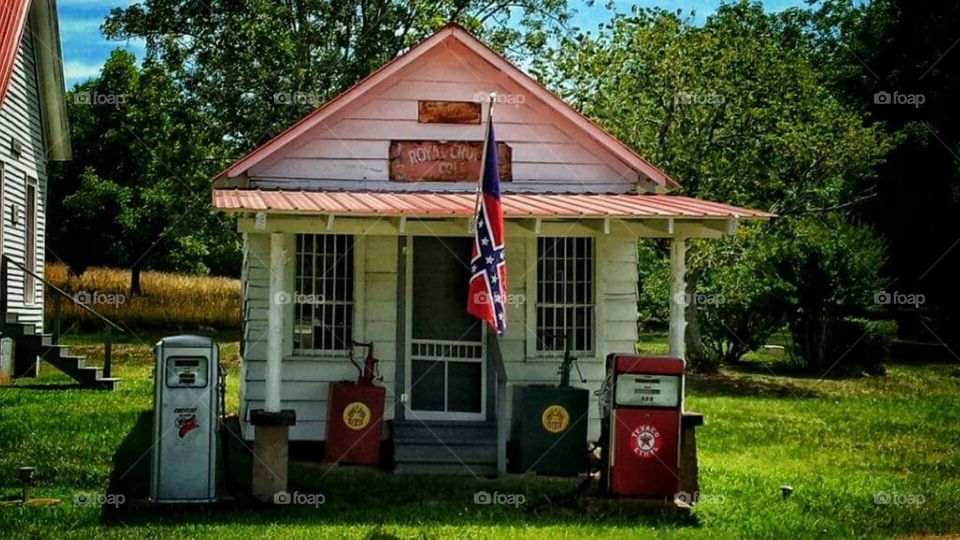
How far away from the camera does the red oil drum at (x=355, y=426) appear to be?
12.4m

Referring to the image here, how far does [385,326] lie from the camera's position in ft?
43.1

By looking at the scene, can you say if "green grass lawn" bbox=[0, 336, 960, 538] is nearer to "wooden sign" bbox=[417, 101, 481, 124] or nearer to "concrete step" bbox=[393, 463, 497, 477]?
A: "concrete step" bbox=[393, 463, 497, 477]

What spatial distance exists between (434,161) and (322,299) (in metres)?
2.22

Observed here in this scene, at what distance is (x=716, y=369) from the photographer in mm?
27000

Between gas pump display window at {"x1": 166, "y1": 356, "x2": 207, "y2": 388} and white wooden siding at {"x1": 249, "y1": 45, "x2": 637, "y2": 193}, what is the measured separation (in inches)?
145

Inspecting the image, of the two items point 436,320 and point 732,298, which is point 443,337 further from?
point 732,298

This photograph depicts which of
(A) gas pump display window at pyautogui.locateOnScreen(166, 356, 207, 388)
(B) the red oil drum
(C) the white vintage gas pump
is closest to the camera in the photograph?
(C) the white vintage gas pump

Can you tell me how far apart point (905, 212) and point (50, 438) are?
1224 inches

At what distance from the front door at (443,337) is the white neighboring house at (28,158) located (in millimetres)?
8364

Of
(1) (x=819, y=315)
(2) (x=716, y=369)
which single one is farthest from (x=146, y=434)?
(1) (x=819, y=315)

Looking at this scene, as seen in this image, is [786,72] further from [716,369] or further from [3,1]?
[3,1]

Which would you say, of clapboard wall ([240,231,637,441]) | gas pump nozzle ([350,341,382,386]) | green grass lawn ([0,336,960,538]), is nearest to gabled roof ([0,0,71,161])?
green grass lawn ([0,336,960,538])

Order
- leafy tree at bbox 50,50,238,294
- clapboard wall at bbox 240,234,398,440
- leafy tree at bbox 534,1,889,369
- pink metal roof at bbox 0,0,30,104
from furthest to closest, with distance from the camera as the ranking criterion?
1. leafy tree at bbox 50,50,238,294
2. leafy tree at bbox 534,1,889,369
3. pink metal roof at bbox 0,0,30,104
4. clapboard wall at bbox 240,234,398,440

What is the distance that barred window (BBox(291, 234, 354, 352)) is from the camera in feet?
43.1
